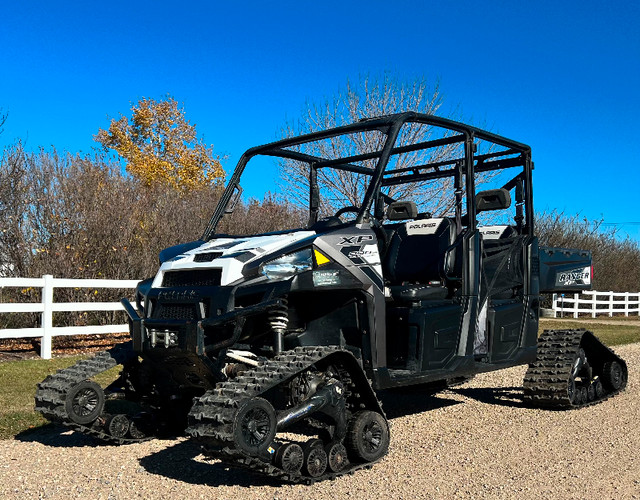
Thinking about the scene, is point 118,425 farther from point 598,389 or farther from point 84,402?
point 598,389

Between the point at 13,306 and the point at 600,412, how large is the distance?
8.21 m

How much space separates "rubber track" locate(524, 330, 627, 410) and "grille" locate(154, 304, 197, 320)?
4.25 m

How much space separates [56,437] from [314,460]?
8.77 ft

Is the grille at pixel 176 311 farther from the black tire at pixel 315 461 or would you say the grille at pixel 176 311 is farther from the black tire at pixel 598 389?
the black tire at pixel 598 389

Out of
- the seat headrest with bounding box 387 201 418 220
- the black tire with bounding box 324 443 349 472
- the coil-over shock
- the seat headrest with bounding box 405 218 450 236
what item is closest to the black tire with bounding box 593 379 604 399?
the seat headrest with bounding box 405 218 450 236

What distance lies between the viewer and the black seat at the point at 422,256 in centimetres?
671

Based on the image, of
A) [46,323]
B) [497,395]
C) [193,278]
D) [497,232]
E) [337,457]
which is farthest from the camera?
[46,323]

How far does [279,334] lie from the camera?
5.28 meters

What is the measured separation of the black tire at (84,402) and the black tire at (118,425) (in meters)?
0.18

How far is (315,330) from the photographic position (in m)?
5.88

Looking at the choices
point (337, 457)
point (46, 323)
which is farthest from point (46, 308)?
point (337, 457)

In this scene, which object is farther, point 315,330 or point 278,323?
point 315,330

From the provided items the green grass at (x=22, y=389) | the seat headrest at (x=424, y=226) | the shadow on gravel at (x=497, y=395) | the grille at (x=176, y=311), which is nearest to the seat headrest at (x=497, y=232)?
the seat headrest at (x=424, y=226)

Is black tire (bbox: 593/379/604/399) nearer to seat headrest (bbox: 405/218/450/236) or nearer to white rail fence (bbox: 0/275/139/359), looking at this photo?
seat headrest (bbox: 405/218/450/236)
